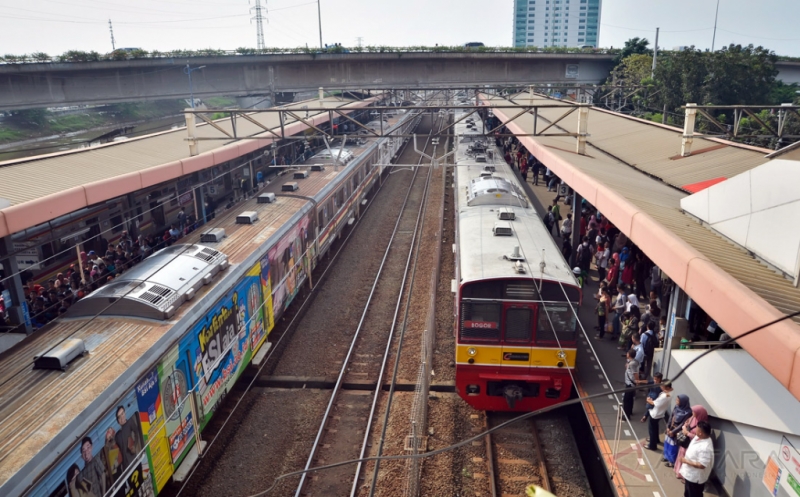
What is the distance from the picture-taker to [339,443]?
9.80 m

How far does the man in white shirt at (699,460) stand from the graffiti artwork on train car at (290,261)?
28.0 feet

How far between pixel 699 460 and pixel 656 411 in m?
1.44

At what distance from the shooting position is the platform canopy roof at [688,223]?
5102 mm

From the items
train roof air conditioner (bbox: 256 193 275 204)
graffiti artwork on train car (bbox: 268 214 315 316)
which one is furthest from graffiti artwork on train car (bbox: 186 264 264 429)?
train roof air conditioner (bbox: 256 193 275 204)

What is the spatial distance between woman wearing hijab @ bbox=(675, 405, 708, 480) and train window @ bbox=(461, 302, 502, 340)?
3.11m

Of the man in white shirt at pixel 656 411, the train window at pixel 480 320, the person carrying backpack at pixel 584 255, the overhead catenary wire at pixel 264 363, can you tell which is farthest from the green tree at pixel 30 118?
the man in white shirt at pixel 656 411

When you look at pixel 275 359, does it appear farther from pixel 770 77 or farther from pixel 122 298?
pixel 770 77

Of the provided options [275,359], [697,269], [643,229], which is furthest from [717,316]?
[275,359]

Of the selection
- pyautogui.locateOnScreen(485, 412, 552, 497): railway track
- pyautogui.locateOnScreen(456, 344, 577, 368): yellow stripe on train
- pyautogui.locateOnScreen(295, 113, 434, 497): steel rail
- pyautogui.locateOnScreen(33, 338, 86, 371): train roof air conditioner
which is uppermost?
pyautogui.locateOnScreen(33, 338, 86, 371): train roof air conditioner

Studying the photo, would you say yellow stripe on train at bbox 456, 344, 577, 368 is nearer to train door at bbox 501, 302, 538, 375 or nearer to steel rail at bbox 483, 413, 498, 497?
train door at bbox 501, 302, 538, 375

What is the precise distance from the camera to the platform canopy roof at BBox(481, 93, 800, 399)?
16.7ft

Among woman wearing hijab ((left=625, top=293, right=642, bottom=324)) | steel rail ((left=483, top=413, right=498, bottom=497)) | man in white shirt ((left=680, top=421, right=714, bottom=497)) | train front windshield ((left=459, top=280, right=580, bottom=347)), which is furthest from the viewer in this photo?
woman wearing hijab ((left=625, top=293, right=642, bottom=324))

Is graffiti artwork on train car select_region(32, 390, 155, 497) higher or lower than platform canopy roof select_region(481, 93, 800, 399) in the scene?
lower

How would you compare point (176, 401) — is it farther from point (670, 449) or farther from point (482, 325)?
point (670, 449)
